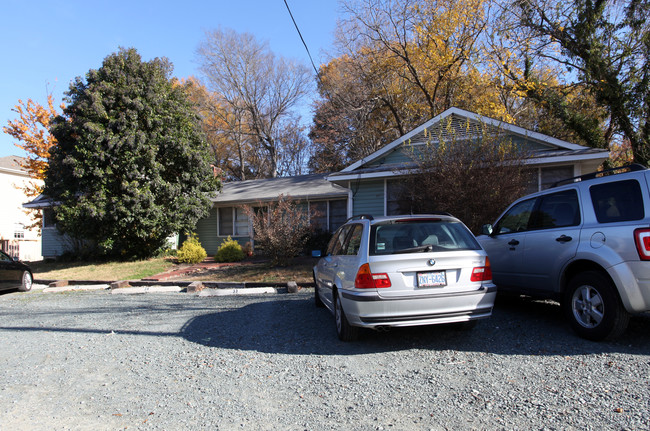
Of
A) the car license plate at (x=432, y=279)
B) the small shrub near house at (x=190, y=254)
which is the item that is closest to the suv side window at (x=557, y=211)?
the car license plate at (x=432, y=279)

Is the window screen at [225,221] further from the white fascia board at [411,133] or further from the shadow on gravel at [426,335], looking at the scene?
the shadow on gravel at [426,335]

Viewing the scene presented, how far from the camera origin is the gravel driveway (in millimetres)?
3295

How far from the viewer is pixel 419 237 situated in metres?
5.30

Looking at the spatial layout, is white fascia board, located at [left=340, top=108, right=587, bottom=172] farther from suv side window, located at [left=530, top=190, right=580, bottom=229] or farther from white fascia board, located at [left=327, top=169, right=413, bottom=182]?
suv side window, located at [left=530, top=190, right=580, bottom=229]

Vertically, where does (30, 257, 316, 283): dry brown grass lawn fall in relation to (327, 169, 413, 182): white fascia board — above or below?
below

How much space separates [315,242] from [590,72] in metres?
13.1

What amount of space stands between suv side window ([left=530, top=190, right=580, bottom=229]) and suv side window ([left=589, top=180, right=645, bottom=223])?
0.92ft

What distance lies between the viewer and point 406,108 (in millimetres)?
25562

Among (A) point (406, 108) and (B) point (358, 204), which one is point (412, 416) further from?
(A) point (406, 108)

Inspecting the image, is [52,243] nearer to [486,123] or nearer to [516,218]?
[486,123]

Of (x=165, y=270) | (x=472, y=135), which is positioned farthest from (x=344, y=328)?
(x=165, y=270)

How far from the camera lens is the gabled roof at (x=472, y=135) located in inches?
452

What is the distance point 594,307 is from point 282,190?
14.8 m

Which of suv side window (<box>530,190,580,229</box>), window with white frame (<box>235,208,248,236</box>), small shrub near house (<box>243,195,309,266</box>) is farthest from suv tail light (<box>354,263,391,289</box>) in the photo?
window with white frame (<box>235,208,248,236</box>)
